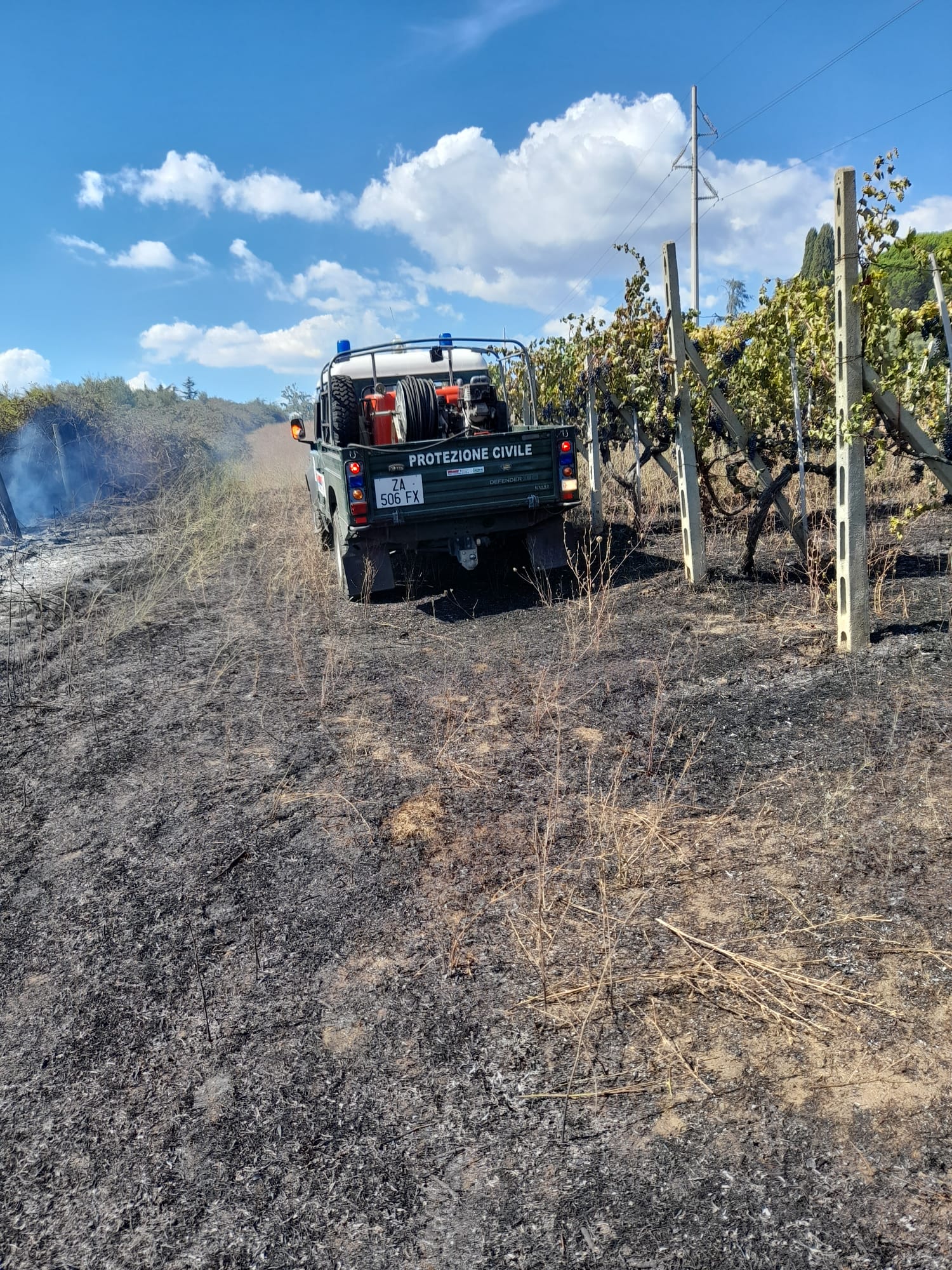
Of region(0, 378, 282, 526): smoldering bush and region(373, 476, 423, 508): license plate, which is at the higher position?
region(0, 378, 282, 526): smoldering bush

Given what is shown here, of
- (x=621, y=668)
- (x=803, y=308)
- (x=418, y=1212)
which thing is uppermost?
(x=803, y=308)

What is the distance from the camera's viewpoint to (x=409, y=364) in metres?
10.3

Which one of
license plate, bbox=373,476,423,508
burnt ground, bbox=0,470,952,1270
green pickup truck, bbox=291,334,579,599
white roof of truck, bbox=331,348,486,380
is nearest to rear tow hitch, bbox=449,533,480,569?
green pickup truck, bbox=291,334,579,599

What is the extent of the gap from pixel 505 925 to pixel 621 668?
9.71ft

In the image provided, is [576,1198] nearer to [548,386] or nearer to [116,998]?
[116,998]

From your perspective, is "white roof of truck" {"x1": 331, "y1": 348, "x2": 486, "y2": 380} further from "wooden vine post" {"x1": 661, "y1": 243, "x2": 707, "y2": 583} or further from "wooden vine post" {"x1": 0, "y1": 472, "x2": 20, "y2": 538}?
"wooden vine post" {"x1": 0, "y1": 472, "x2": 20, "y2": 538}

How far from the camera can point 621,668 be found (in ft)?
19.3

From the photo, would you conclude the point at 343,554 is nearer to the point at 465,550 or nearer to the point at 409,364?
the point at 465,550

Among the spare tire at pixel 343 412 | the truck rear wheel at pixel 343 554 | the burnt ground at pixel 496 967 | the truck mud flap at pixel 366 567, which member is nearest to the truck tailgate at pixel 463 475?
the truck mud flap at pixel 366 567

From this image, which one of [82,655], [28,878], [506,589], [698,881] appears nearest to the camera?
[698,881]

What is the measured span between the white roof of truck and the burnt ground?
5183 millimetres

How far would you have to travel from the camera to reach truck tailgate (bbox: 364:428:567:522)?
7.73 meters

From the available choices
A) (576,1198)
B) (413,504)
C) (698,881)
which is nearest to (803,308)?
(413,504)

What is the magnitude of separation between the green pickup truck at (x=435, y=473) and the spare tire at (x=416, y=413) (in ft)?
0.04
